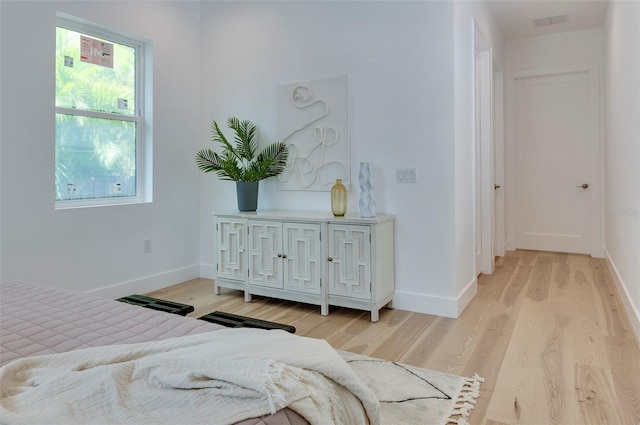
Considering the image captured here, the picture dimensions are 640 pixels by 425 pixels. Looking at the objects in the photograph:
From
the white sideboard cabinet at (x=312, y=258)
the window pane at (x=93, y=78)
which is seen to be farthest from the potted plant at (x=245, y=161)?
the window pane at (x=93, y=78)

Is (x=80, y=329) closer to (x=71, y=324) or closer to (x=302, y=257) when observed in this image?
(x=71, y=324)

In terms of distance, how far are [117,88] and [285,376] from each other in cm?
347

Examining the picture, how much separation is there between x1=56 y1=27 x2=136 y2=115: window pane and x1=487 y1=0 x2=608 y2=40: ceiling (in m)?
3.66

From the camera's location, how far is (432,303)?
3111mm

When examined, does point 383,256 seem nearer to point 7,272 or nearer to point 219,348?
point 219,348

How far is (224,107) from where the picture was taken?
417cm

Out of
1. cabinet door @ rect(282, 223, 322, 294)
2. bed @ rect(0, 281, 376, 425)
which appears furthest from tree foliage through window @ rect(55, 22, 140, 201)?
bed @ rect(0, 281, 376, 425)

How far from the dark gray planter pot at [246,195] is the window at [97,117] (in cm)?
93

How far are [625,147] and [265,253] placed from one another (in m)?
2.94

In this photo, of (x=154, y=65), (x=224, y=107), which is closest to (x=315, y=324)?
(x=224, y=107)

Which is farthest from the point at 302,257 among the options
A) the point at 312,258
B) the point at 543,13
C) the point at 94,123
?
the point at 543,13

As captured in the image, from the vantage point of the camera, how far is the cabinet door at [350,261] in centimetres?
297

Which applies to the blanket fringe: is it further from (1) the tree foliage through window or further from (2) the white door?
(2) the white door

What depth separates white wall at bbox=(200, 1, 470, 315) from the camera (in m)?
3.06
